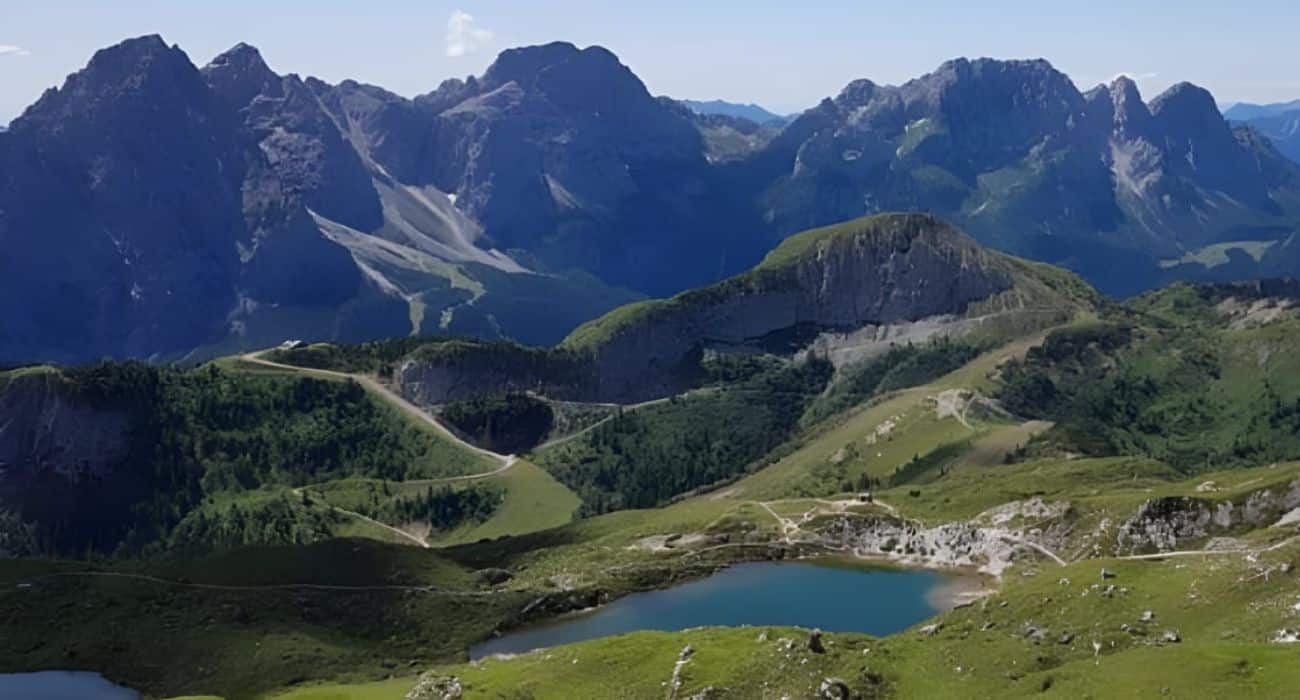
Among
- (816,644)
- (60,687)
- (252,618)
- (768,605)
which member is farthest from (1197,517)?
(60,687)

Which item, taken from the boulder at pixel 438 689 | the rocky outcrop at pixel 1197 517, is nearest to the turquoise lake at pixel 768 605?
the rocky outcrop at pixel 1197 517

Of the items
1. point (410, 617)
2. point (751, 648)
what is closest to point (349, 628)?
point (410, 617)

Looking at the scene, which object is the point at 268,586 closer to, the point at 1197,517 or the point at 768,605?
the point at 768,605

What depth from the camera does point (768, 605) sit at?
16525 cm

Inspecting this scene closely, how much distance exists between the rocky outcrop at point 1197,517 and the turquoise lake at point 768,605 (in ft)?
90.0

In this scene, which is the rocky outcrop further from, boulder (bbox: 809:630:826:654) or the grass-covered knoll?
Result: the grass-covered knoll

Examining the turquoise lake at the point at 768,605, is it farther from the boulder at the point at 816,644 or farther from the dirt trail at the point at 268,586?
the boulder at the point at 816,644

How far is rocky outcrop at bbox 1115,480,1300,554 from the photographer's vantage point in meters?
157

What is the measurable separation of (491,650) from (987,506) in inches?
3449

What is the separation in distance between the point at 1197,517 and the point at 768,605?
188ft

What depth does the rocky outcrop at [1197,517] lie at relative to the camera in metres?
157

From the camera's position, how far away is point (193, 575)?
586 ft

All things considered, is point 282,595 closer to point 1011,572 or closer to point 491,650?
point 491,650

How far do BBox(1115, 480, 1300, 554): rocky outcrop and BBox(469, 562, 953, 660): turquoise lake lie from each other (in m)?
27.4
